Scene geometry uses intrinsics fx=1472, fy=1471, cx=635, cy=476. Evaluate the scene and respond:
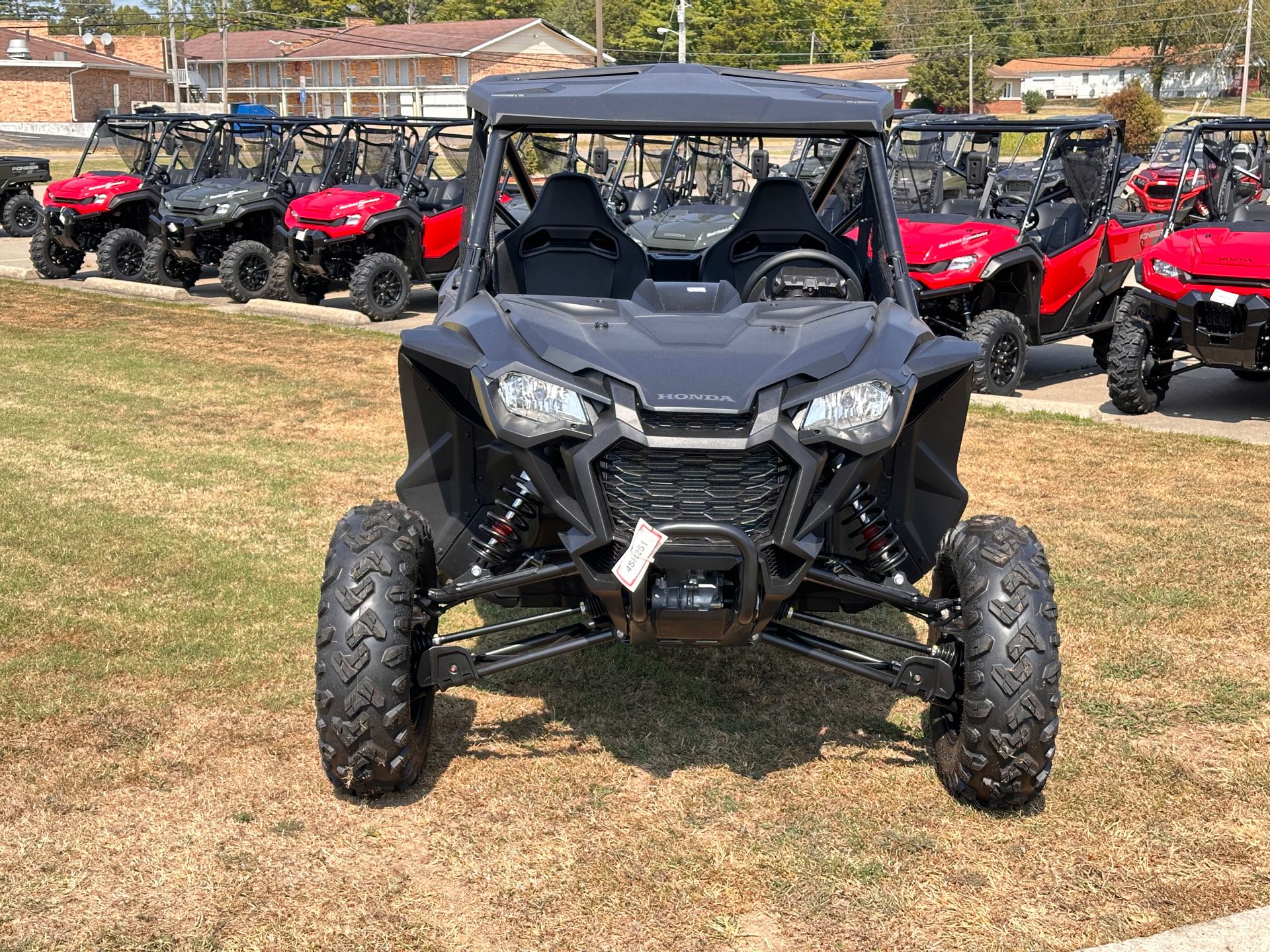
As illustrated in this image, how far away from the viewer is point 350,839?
12.7 feet

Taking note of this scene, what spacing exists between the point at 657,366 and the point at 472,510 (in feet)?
3.18

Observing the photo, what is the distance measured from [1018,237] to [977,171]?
3.28ft

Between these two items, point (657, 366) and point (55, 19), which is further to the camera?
point (55, 19)

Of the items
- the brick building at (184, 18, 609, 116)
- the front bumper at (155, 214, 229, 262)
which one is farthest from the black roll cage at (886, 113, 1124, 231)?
the brick building at (184, 18, 609, 116)

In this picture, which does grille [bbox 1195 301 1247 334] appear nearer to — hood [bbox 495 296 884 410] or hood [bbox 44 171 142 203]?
hood [bbox 495 296 884 410]

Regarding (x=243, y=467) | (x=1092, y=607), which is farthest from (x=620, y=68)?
(x=243, y=467)

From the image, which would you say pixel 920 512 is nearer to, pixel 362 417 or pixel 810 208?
pixel 810 208

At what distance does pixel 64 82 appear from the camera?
72.7 metres

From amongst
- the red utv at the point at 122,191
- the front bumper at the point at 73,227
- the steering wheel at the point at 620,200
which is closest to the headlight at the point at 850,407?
the steering wheel at the point at 620,200

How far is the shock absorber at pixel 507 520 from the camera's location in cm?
418

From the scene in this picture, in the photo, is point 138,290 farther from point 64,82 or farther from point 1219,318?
point 64,82

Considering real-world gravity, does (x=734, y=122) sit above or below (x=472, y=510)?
above

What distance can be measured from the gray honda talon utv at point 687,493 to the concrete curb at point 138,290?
476 inches

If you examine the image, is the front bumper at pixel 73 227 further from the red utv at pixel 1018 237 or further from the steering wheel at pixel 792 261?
the steering wheel at pixel 792 261
